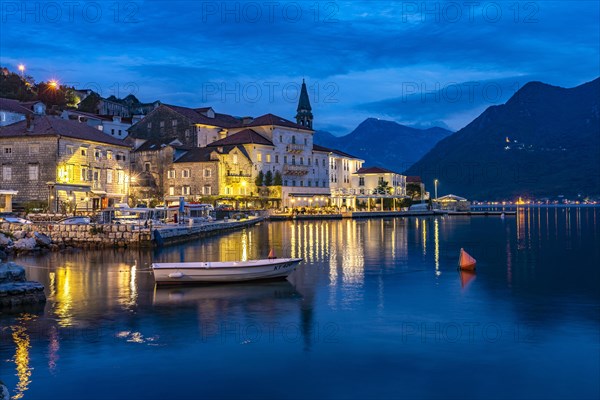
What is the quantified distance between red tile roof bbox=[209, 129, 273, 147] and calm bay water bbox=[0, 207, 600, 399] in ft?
196

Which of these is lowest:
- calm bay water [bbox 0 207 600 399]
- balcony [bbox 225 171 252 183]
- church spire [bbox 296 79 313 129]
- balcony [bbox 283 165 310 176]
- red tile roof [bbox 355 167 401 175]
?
calm bay water [bbox 0 207 600 399]

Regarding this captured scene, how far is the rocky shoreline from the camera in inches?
814

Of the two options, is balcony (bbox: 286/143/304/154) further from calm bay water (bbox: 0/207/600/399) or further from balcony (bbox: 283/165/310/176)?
calm bay water (bbox: 0/207/600/399)

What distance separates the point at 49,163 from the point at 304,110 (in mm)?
62806

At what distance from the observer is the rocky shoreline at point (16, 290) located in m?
20.7

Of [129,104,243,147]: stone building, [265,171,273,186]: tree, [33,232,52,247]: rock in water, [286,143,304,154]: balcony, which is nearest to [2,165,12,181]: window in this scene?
[33,232,52,247]: rock in water

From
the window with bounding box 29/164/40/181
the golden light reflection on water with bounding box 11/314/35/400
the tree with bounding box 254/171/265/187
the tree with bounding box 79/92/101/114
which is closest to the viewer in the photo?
the golden light reflection on water with bounding box 11/314/35/400

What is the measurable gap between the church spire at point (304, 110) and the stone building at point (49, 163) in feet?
184

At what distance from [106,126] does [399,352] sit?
87.3 metres

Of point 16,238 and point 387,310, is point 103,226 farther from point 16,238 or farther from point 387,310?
point 387,310

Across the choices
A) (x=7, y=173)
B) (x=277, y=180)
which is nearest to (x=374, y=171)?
(x=277, y=180)

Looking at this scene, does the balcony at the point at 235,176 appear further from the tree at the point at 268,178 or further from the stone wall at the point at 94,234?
the stone wall at the point at 94,234

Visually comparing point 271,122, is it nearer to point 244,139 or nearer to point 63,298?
point 244,139

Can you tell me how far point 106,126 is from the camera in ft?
310
